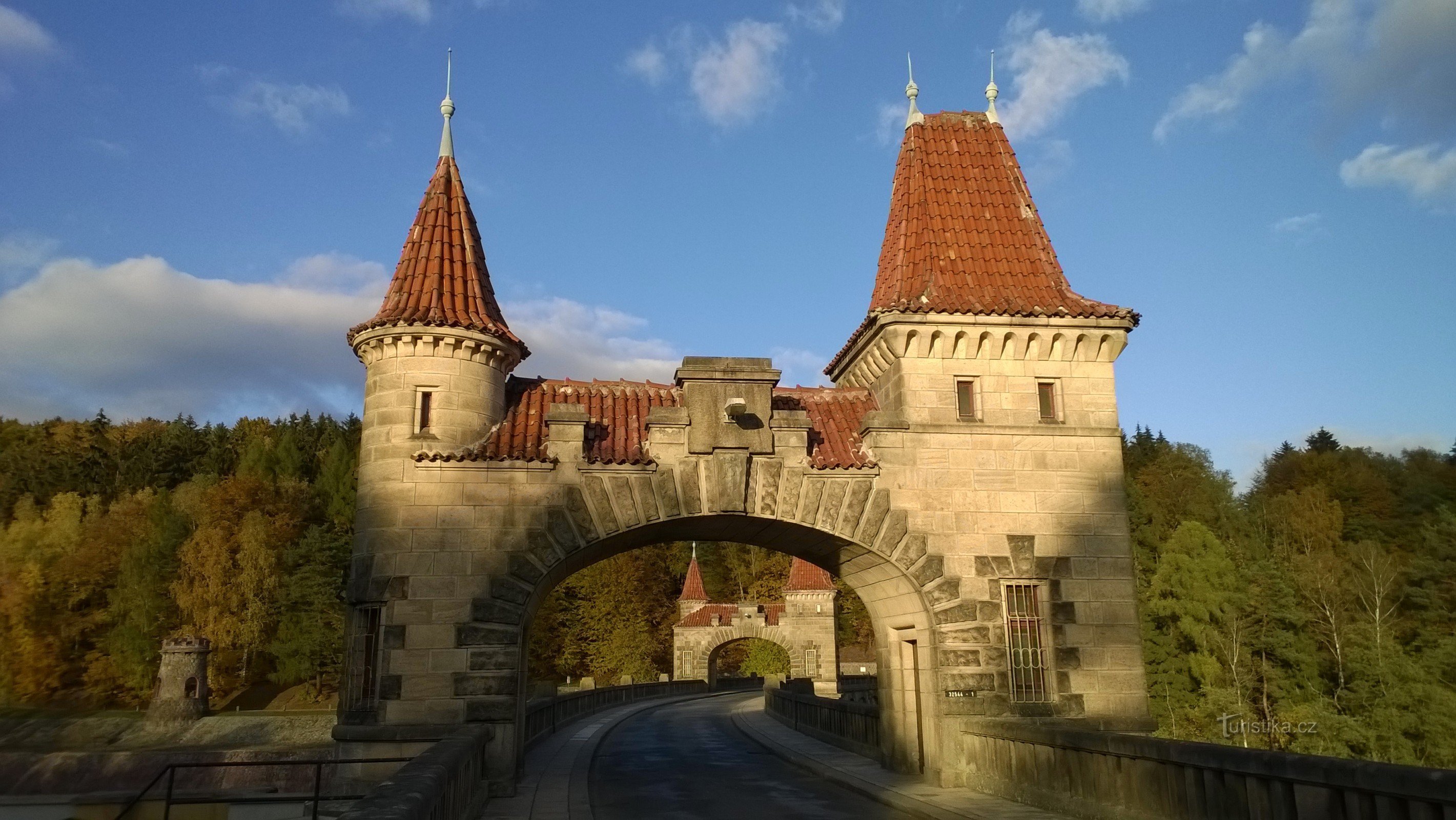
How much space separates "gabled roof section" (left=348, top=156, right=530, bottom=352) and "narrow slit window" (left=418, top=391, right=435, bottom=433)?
1017 mm

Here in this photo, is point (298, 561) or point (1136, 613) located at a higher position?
point (298, 561)

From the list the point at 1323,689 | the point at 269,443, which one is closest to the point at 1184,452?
the point at 1323,689

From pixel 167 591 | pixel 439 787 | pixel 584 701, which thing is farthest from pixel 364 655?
pixel 167 591

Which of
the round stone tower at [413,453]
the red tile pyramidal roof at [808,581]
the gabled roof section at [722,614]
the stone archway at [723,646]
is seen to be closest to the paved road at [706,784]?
the round stone tower at [413,453]

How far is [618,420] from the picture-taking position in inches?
591

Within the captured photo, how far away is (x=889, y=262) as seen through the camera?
17125 millimetres

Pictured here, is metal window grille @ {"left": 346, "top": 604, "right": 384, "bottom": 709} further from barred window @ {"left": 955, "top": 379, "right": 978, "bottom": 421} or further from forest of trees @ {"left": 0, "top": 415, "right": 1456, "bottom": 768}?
forest of trees @ {"left": 0, "top": 415, "right": 1456, "bottom": 768}

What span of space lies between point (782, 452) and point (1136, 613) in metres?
5.87

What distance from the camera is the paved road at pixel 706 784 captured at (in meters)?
12.6

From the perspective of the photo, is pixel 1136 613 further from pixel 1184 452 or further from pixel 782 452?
pixel 1184 452

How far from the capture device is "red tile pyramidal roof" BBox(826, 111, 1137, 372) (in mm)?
15047

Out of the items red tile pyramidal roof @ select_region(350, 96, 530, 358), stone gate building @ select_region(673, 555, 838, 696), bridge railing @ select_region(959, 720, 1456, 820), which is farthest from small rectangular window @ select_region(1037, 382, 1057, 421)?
stone gate building @ select_region(673, 555, 838, 696)

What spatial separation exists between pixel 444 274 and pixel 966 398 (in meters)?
8.25

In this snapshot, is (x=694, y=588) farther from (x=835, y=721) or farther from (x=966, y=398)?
(x=966, y=398)
